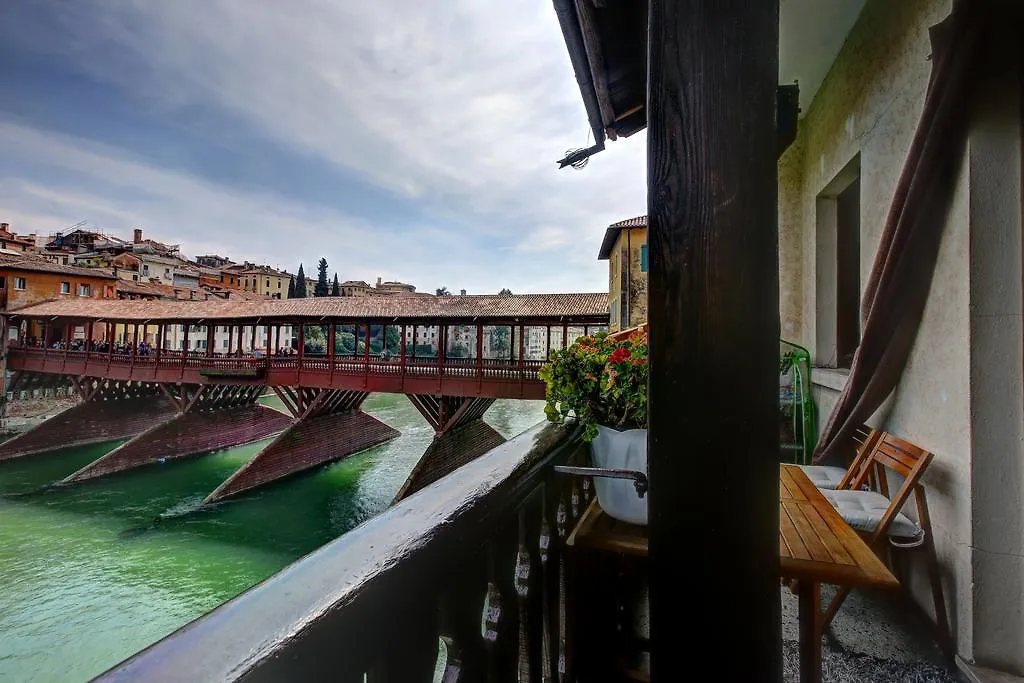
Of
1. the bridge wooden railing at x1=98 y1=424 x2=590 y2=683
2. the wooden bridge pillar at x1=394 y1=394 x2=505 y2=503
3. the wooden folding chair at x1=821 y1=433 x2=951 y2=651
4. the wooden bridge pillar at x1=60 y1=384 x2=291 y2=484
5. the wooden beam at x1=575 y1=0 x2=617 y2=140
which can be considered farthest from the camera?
the wooden bridge pillar at x1=60 y1=384 x2=291 y2=484

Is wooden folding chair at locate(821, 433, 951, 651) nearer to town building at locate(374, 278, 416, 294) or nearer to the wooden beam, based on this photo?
the wooden beam

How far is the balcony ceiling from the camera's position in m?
3.44

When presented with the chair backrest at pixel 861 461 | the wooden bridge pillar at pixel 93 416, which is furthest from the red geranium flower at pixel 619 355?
the wooden bridge pillar at pixel 93 416

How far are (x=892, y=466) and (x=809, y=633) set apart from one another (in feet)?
Answer: 4.55

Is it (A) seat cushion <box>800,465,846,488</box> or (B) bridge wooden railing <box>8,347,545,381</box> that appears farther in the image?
(B) bridge wooden railing <box>8,347,545,381</box>

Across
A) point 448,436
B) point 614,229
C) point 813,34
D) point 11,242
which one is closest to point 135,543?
point 448,436

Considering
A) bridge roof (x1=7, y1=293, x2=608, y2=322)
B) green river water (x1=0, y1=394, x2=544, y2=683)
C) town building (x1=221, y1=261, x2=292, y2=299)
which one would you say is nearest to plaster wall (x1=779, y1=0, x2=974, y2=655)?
green river water (x1=0, y1=394, x2=544, y2=683)

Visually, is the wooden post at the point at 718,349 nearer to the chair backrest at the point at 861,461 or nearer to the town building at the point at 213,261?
the chair backrest at the point at 861,461

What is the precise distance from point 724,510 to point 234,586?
1249 cm

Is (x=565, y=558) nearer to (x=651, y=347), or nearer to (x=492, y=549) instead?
(x=492, y=549)

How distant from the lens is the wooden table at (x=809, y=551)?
4.35 ft

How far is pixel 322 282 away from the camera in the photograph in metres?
60.3

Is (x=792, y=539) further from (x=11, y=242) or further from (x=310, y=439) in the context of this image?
(x=11, y=242)

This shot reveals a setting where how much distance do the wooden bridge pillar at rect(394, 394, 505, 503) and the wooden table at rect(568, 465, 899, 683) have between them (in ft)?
35.4
